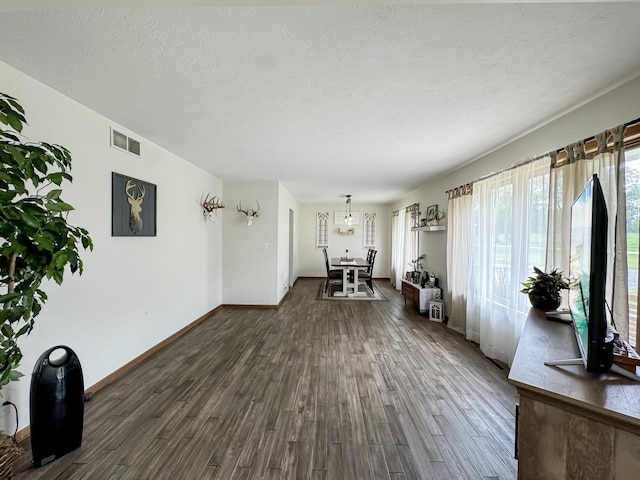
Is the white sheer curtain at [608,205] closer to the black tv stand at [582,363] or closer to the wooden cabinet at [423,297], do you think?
the black tv stand at [582,363]

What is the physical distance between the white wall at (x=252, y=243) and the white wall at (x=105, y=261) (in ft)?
3.80

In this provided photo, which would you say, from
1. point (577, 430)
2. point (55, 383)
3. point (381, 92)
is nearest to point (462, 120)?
point (381, 92)

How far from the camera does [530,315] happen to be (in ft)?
6.75

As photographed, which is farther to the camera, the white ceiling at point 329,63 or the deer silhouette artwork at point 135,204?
the deer silhouette artwork at point 135,204

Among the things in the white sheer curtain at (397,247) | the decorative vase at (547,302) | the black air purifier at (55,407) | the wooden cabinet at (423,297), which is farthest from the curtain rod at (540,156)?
the black air purifier at (55,407)

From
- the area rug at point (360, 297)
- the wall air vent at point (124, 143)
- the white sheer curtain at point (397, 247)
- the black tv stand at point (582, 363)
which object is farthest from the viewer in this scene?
the white sheer curtain at point (397, 247)

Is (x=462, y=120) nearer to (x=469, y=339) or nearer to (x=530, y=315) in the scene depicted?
(x=530, y=315)

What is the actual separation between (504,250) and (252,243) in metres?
4.12

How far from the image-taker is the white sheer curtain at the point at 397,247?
25.0 feet

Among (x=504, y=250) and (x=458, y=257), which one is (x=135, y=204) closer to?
(x=504, y=250)

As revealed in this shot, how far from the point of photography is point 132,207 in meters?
2.95

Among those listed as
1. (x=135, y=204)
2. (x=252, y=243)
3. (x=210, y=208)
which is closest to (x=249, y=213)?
(x=252, y=243)

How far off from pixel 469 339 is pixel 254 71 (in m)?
4.10

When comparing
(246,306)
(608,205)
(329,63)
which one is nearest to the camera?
(329,63)
